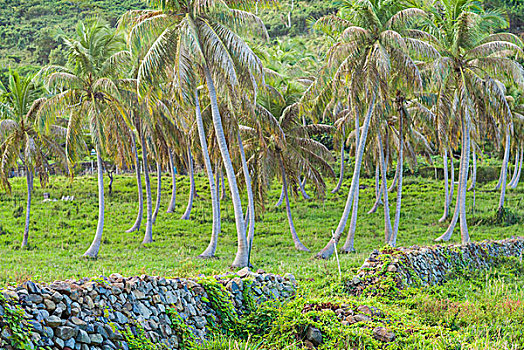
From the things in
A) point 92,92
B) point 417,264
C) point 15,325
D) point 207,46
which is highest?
point 207,46

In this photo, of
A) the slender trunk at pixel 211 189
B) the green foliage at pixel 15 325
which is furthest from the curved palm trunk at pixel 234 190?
the green foliage at pixel 15 325

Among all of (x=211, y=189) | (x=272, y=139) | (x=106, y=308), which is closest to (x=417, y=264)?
(x=211, y=189)

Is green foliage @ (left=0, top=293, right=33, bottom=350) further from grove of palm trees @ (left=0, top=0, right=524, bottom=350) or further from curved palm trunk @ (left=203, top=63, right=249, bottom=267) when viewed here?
curved palm trunk @ (left=203, top=63, right=249, bottom=267)

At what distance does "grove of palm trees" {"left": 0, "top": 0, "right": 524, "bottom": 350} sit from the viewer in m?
9.45

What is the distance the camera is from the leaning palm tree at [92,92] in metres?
17.9

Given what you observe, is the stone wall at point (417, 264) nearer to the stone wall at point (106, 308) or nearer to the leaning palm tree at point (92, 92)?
the stone wall at point (106, 308)

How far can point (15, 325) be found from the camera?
513 cm

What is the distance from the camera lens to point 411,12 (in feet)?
56.9

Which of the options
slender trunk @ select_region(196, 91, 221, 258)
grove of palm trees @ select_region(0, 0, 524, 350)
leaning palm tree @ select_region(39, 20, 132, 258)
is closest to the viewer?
grove of palm trees @ select_region(0, 0, 524, 350)

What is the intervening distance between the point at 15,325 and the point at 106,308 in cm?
125

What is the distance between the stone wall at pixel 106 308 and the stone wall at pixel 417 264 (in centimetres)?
375

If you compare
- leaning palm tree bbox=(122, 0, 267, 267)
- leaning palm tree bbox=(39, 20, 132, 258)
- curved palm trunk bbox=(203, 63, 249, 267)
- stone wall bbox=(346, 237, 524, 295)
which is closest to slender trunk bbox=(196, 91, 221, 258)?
curved palm trunk bbox=(203, 63, 249, 267)

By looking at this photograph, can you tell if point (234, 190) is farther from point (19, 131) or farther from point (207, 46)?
point (19, 131)

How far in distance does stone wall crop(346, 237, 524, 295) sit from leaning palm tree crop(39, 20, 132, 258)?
11.1 metres
